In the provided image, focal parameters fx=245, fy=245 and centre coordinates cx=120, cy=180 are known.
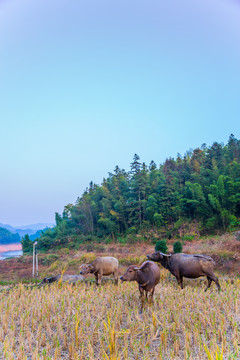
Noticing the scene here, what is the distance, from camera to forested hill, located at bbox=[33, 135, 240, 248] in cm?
2489

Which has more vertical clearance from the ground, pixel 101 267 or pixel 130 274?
pixel 130 274

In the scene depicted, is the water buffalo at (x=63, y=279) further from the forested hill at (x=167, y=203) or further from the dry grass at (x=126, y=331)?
the forested hill at (x=167, y=203)

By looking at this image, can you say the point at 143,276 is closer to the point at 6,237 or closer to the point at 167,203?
the point at 167,203

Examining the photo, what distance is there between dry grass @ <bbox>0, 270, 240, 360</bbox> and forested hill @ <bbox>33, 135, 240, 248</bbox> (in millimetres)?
19860

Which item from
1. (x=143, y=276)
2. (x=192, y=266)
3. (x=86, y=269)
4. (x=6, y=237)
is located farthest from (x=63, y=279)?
(x=6, y=237)

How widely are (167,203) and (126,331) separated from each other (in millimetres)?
25976

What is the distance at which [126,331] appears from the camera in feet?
11.3

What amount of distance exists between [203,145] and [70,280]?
148ft

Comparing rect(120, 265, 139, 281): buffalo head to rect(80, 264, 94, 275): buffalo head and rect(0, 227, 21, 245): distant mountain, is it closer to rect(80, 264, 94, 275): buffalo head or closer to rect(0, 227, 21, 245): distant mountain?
rect(80, 264, 94, 275): buffalo head

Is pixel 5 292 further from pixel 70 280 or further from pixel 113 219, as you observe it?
pixel 113 219

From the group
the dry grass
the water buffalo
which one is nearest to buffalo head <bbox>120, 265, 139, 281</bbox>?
the dry grass

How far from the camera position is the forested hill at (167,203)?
24.9 meters

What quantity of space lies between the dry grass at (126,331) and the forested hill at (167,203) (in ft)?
65.2

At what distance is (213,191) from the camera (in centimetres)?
2586
